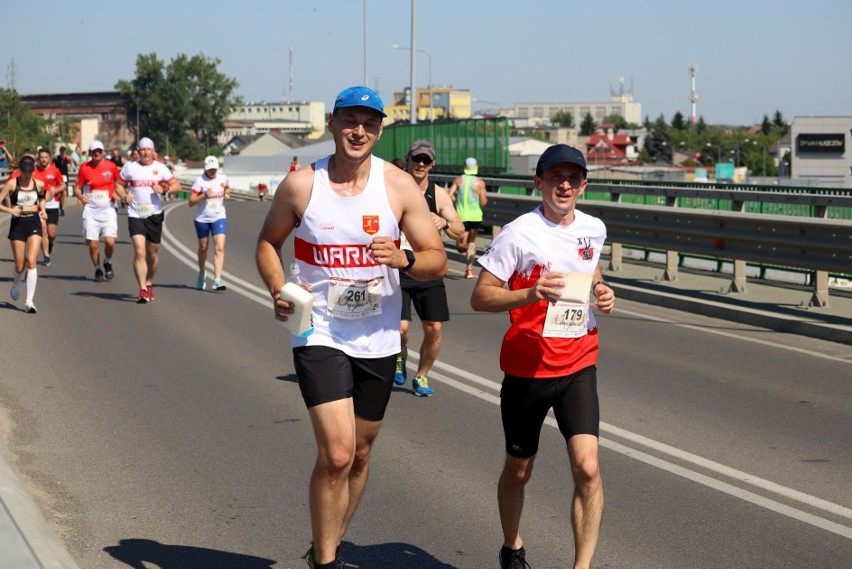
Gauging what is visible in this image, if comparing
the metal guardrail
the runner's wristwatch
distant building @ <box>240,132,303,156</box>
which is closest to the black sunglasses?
the runner's wristwatch

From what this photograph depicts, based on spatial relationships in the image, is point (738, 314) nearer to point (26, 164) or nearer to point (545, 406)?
point (26, 164)

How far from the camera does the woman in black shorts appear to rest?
15266mm

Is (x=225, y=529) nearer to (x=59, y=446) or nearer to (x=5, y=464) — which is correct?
(x=5, y=464)

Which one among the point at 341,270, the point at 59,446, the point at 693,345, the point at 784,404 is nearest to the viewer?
the point at 341,270

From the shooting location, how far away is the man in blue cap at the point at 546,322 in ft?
17.4

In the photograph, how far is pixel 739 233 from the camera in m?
15.8

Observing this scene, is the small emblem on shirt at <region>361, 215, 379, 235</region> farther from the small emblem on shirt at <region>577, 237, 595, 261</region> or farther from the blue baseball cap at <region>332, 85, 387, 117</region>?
the small emblem on shirt at <region>577, 237, 595, 261</region>

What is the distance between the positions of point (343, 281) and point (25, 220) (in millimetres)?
11126

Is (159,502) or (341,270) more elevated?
(341,270)

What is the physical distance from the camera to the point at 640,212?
18.3 metres

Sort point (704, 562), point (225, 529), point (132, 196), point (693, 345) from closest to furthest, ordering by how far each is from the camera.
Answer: point (704, 562), point (225, 529), point (693, 345), point (132, 196)

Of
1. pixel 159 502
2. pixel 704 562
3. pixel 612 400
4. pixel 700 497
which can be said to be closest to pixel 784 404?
pixel 612 400

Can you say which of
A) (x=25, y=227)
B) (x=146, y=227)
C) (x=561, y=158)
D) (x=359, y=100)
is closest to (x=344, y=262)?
(x=359, y=100)

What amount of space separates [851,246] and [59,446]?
8568mm
